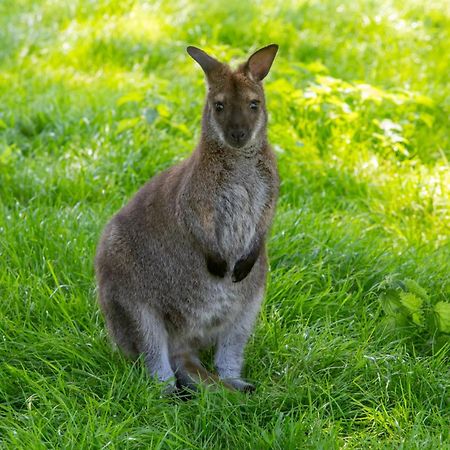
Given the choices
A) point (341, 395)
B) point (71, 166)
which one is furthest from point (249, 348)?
point (71, 166)

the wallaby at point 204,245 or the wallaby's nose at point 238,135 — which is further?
the wallaby at point 204,245

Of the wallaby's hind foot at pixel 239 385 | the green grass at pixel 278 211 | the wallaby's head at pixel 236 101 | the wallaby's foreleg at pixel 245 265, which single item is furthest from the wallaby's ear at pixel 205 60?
the wallaby's hind foot at pixel 239 385

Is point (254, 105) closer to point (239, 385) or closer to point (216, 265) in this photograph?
point (216, 265)

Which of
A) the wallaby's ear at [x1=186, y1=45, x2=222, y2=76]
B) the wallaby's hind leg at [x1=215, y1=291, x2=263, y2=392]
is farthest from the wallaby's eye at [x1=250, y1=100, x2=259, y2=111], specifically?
the wallaby's hind leg at [x1=215, y1=291, x2=263, y2=392]

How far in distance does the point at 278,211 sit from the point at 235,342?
53.8 inches

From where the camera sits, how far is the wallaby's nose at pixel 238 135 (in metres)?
3.39

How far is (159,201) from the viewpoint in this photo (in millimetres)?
3662

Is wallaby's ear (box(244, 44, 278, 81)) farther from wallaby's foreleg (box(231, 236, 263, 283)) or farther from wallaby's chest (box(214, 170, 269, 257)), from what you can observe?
wallaby's foreleg (box(231, 236, 263, 283))

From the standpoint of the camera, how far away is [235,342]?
3.68 metres

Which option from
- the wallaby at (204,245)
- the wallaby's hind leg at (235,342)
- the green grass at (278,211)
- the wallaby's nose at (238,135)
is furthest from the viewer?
the wallaby's hind leg at (235,342)

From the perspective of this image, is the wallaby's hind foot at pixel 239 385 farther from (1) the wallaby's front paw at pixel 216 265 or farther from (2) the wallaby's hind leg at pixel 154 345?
(1) the wallaby's front paw at pixel 216 265

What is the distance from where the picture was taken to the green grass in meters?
3.28

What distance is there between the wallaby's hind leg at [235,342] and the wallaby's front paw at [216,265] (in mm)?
232

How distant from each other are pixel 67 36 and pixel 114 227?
434 cm
